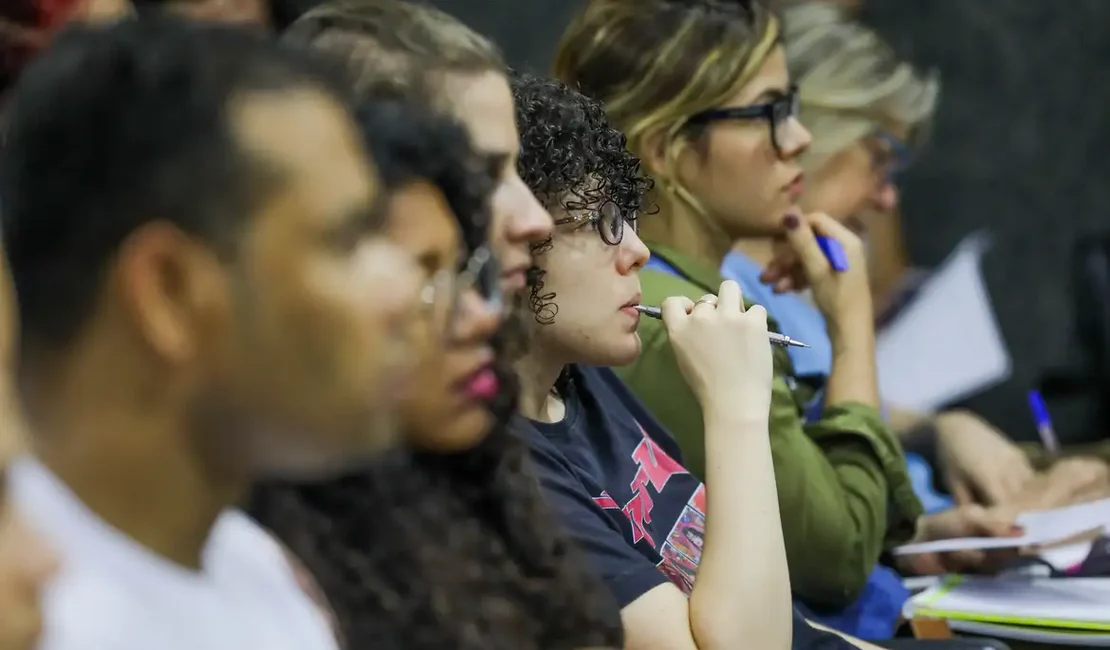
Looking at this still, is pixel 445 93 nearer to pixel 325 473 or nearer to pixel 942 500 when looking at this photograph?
pixel 325 473

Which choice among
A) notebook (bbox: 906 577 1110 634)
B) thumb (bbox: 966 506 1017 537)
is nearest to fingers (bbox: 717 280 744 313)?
notebook (bbox: 906 577 1110 634)

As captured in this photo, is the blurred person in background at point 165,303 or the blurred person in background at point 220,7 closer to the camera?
the blurred person in background at point 165,303

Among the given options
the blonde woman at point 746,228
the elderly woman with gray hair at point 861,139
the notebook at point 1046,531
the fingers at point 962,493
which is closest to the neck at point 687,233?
the blonde woman at point 746,228

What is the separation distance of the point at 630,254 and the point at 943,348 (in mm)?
1093

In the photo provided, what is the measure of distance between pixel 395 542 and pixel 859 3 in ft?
7.61

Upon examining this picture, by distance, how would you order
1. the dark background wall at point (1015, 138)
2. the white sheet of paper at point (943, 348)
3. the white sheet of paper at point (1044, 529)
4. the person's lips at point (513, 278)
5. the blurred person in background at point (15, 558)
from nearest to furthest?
the blurred person in background at point (15, 558) → the person's lips at point (513, 278) → the white sheet of paper at point (1044, 529) → the white sheet of paper at point (943, 348) → the dark background wall at point (1015, 138)

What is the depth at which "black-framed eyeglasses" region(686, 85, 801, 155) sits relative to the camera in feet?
4.10

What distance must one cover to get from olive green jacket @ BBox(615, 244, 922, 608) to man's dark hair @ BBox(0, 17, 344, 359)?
625mm

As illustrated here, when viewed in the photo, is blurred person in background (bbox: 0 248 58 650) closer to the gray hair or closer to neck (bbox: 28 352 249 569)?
neck (bbox: 28 352 249 569)

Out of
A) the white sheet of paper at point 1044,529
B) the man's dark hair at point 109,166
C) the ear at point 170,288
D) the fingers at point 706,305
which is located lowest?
the white sheet of paper at point 1044,529

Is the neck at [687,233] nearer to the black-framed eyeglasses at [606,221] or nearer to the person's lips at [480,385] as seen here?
the black-framed eyeglasses at [606,221]

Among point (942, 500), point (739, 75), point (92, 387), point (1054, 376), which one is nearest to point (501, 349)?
point (92, 387)

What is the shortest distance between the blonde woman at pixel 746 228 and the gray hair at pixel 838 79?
8.8 inches

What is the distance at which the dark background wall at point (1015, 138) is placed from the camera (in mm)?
2746
